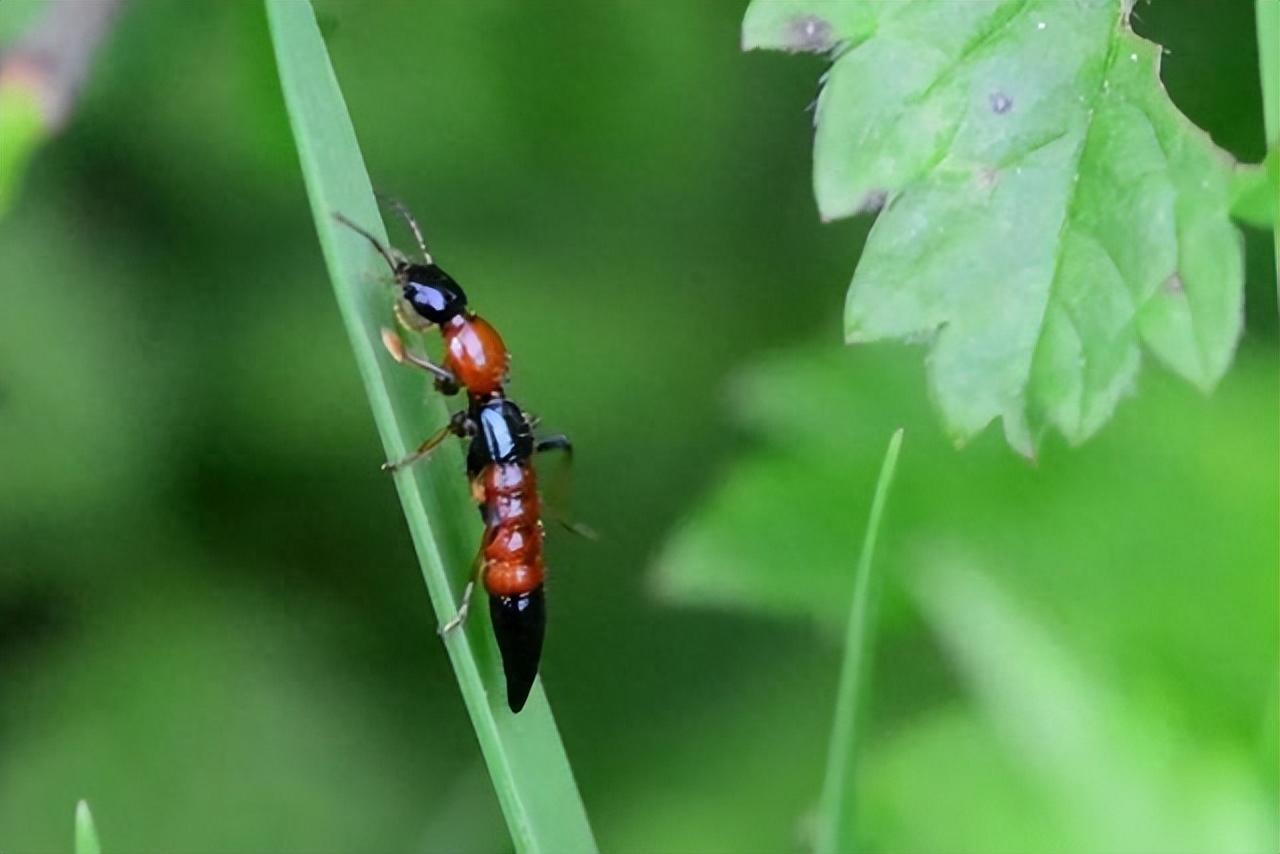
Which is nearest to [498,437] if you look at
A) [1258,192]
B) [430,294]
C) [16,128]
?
[430,294]

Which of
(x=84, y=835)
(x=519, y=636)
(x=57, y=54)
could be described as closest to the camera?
(x=84, y=835)

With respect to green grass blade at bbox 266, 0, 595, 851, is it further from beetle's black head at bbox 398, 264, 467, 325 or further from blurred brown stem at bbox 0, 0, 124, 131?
blurred brown stem at bbox 0, 0, 124, 131

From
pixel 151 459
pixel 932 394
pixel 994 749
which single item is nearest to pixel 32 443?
pixel 151 459

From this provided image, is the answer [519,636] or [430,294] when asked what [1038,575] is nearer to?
[519,636]

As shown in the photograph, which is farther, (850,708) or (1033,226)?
(1033,226)

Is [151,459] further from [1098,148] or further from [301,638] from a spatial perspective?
[1098,148]

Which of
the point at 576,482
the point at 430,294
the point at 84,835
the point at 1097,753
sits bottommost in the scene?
the point at 1097,753

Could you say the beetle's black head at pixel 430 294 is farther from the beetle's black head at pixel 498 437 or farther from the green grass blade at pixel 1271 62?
the green grass blade at pixel 1271 62

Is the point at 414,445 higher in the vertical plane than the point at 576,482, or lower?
higher
